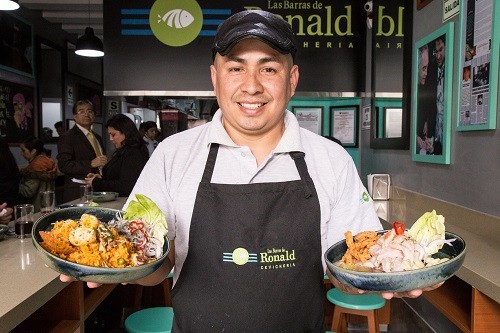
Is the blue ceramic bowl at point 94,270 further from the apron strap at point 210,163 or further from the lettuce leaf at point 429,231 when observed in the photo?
the lettuce leaf at point 429,231

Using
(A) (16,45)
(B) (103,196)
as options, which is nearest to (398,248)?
(B) (103,196)

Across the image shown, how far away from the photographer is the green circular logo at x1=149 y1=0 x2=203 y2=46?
4.09m

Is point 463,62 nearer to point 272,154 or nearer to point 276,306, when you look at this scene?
point 272,154

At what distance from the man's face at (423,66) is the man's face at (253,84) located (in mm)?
1964

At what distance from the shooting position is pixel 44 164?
5.00 meters

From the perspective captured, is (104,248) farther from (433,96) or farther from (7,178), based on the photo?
(7,178)

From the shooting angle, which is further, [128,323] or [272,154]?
[128,323]

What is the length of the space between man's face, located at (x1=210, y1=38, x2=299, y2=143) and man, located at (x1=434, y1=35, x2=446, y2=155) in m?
1.73

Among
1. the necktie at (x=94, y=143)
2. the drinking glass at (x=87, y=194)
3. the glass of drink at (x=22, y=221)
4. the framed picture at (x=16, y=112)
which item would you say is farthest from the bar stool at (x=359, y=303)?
the framed picture at (x=16, y=112)

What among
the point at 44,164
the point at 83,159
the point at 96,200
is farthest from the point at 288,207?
the point at 44,164

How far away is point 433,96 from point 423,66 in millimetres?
279

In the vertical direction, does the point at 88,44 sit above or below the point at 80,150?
above

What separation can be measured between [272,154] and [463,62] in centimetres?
162

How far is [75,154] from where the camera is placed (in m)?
4.82
